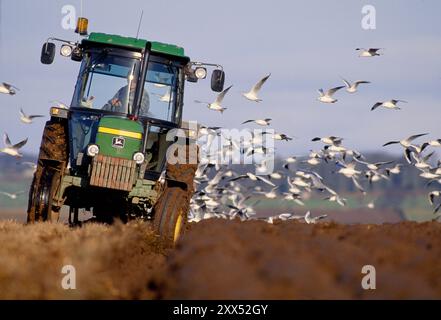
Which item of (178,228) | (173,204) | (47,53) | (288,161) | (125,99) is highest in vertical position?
(288,161)

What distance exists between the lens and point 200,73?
14.3m

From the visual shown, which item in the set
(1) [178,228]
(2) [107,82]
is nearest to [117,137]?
(2) [107,82]

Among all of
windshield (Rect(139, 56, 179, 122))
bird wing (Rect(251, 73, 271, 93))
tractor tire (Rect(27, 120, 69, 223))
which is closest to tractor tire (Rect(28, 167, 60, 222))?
tractor tire (Rect(27, 120, 69, 223))

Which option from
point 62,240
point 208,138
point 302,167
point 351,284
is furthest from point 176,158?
point 302,167

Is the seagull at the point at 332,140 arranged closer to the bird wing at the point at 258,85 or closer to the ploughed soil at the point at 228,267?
the bird wing at the point at 258,85

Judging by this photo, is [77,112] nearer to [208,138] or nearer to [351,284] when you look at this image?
[351,284]

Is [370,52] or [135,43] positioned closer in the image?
[135,43]

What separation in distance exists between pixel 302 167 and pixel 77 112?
25545 mm

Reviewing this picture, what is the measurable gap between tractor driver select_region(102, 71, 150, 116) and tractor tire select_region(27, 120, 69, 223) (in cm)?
83

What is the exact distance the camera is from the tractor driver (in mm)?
13953

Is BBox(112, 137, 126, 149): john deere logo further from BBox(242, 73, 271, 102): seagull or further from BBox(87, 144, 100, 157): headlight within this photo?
BBox(242, 73, 271, 102): seagull

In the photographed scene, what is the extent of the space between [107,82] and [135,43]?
688 millimetres

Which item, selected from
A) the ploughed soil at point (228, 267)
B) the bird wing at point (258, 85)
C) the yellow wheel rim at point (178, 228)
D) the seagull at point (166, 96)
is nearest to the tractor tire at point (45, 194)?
the yellow wheel rim at point (178, 228)

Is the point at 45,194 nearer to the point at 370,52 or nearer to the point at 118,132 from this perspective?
the point at 118,132
